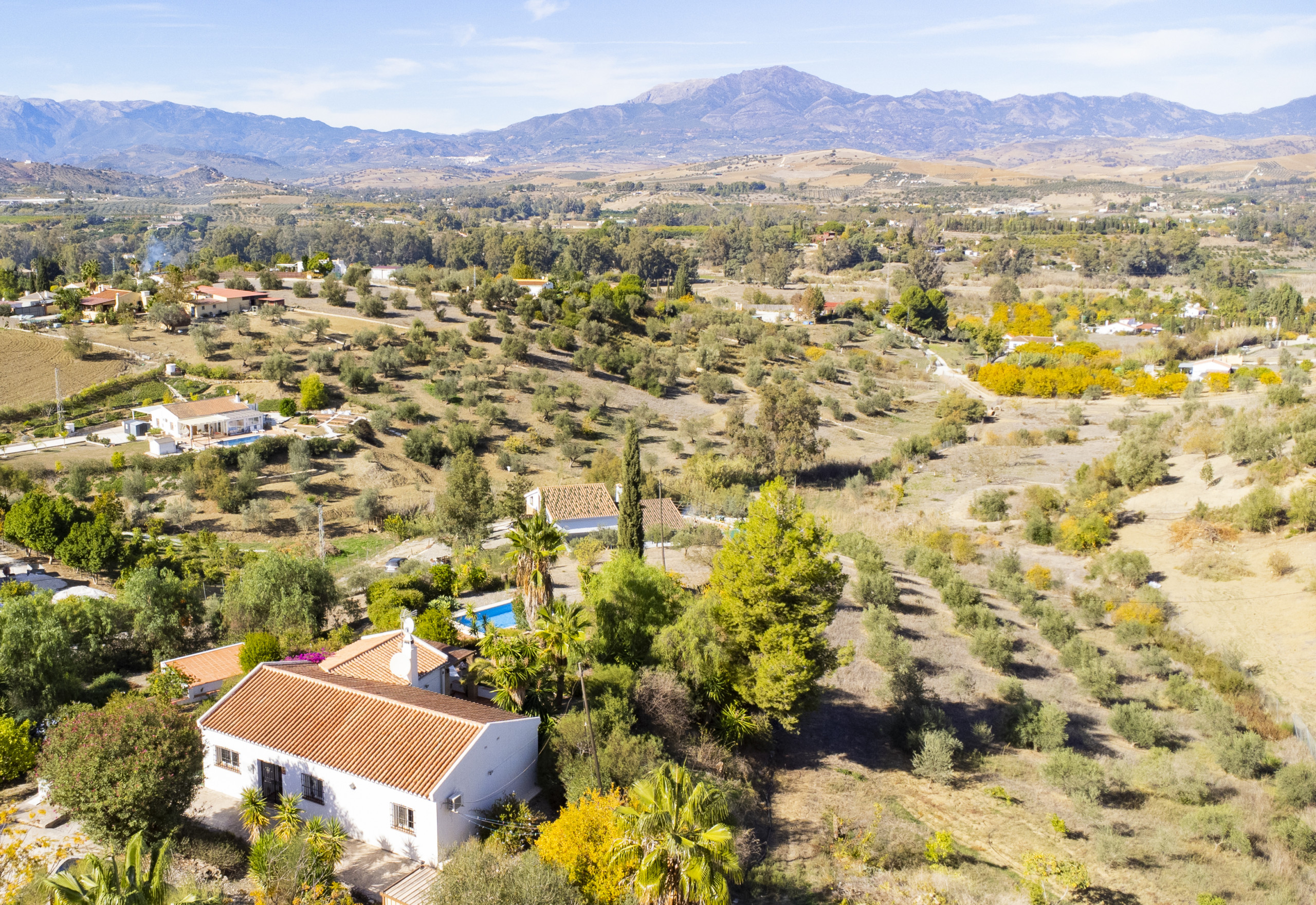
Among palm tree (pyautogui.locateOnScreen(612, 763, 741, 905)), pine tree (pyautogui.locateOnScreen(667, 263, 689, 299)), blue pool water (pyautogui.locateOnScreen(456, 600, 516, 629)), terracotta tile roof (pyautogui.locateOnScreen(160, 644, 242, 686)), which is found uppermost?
pine tree (pyautogui.locateOnScreen(667, 263, 689, 299))

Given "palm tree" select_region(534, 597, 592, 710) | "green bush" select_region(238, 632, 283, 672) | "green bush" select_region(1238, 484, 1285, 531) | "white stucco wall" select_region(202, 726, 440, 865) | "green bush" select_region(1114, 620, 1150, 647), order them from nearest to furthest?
1. "white stucco wall" select_region(202, 726, 440, 865)
2. "palm tree" select_region(534, 597, 592, 710)
3. "green bush" select_region(238, 632, 283, 672)
4. "green bush" select_region(1114, 620, 1150, 647)
5. "green bush" select_region(1238, 484, 1285, 531)

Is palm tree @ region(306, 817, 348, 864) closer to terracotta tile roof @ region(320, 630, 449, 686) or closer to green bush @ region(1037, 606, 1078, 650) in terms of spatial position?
terracotta tile roof @ region(320, 630, 449, 686)

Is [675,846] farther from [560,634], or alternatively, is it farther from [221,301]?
[221,301]

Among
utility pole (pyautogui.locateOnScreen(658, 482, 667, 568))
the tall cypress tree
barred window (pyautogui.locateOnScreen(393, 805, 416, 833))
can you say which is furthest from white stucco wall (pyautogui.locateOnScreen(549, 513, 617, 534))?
barred window (pyautogui.locateOnScreen(393, 805, 416, 833))

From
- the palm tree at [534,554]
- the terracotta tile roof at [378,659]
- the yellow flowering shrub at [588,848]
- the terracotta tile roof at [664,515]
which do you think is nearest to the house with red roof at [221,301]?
the terracotta tile roof at [664,515]

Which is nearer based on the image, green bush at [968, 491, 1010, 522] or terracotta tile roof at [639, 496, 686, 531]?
terracotta tile roof at [639, 496, 686, 531]

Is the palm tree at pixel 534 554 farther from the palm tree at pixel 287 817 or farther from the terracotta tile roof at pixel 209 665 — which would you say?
→ the terracotta tile roof at pixel 209 665
